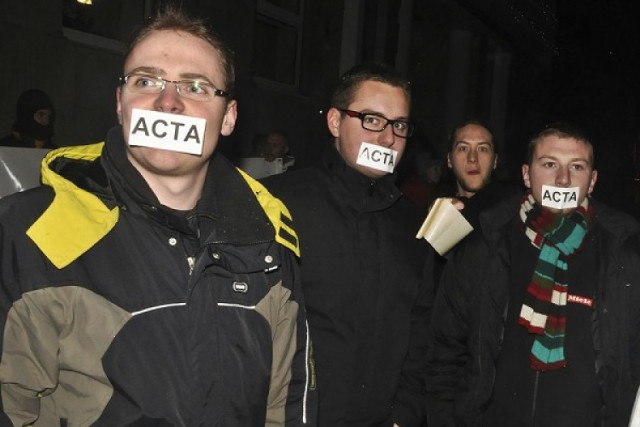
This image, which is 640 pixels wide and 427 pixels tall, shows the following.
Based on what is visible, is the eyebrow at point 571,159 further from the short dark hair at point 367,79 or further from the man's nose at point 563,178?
the short dark hair at point 367,79

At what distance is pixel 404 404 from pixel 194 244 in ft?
4.45

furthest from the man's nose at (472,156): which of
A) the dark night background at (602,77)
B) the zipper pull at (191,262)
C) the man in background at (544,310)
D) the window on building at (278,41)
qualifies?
the dark night background at (602,77)

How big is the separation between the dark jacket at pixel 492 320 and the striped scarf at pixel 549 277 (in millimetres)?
80

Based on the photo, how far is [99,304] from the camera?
1.75 metres

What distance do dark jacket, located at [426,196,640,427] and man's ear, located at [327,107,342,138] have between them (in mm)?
800

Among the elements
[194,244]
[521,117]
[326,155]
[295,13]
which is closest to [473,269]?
[326,155]

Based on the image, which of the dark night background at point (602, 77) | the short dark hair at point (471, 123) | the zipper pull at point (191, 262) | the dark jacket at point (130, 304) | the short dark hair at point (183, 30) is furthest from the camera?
the dark night background at point (602, 77)

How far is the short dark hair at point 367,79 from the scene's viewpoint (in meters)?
2.88

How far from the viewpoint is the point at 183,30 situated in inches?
84.6

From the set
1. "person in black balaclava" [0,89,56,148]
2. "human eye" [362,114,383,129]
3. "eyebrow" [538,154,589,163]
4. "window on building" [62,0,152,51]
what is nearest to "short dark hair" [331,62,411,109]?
"human eye" [362,114,383,129]

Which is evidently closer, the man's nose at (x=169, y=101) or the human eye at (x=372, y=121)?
the man's nose at (x=169, y=101)

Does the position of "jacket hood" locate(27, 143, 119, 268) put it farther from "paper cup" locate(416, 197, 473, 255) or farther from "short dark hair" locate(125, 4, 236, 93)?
"paper cup" locate(416, 197, 473, 255)

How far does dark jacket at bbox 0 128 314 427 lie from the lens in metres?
1.69

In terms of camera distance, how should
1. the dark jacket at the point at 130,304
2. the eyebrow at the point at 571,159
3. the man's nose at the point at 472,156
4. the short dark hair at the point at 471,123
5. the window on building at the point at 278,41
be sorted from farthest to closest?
the window on building at the point at 278,41, the short dark hair at the point at 471,123, the man's nose at the point at 472,156, the eyebrow at the point at 571,159, the dark jacket at the point at 130,304
